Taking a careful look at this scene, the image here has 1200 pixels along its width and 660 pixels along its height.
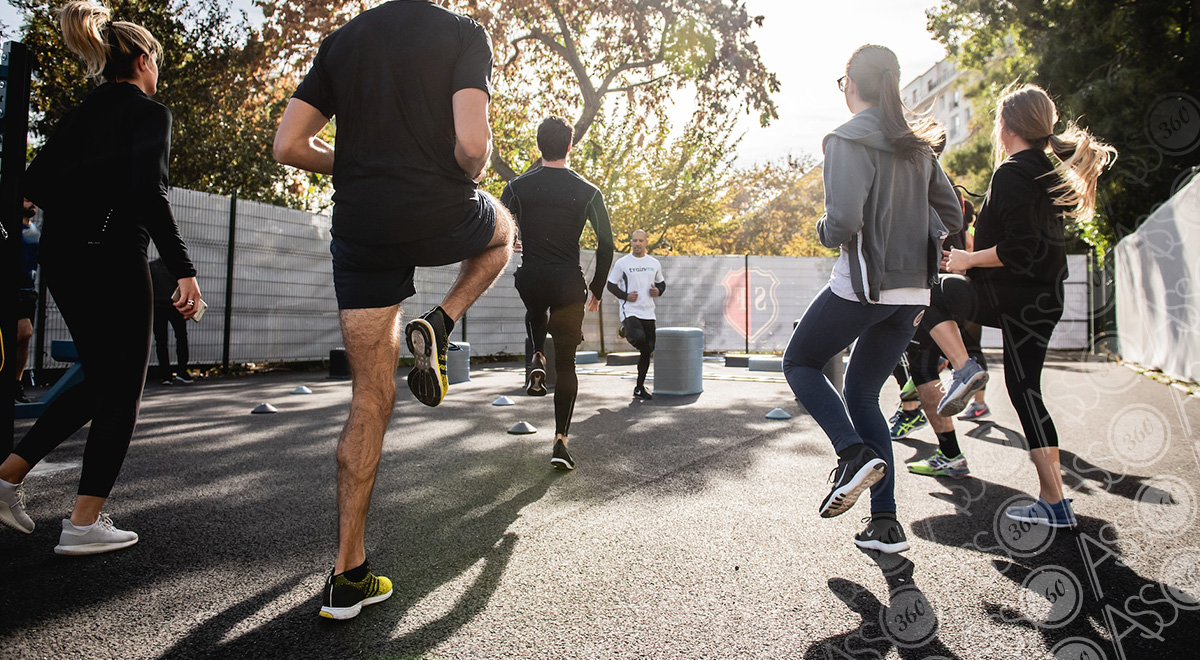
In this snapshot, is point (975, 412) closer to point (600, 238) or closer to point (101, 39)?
point (600, 238)

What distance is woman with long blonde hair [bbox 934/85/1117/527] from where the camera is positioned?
10.7ft

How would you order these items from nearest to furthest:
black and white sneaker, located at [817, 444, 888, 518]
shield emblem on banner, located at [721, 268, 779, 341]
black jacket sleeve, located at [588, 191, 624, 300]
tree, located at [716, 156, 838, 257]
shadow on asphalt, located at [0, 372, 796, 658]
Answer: shadow on asphalt, located at [0, 372, 796, 658], black and white sneaker, located at [817, 444, 888, 518], black jacket sleeve, located at [588, 191, 624, 300], shield emblem on banner, located at [721, 268, 779, 341], tree, located at [716, 156, 838, 257]

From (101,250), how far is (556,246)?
7.75 ft

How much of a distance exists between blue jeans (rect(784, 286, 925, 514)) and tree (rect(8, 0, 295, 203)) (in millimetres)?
15105

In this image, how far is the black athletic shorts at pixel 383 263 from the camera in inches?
86.2

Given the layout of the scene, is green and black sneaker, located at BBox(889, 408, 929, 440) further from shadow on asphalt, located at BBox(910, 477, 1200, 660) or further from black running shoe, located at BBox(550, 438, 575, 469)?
black running shoe, located at BBox(550, 438, 575, 469)

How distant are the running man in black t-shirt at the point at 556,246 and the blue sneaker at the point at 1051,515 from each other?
2.34 m

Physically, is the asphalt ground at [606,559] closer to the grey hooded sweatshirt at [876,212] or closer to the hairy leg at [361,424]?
the hairy leg at [361,424]

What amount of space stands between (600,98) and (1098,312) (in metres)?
13.0

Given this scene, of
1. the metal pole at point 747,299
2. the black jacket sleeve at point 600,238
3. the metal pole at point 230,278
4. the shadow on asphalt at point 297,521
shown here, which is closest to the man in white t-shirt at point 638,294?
the shadow on asphalt at point 297,521

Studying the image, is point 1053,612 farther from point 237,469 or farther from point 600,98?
point 600,98

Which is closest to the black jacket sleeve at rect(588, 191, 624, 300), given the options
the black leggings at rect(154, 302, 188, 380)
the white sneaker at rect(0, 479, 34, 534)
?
the white sneaker at rect(0, 479, 34, 534)

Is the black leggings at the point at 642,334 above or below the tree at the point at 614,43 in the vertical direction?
below

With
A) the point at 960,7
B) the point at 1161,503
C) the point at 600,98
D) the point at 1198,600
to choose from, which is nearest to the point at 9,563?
the point at 1198,600
